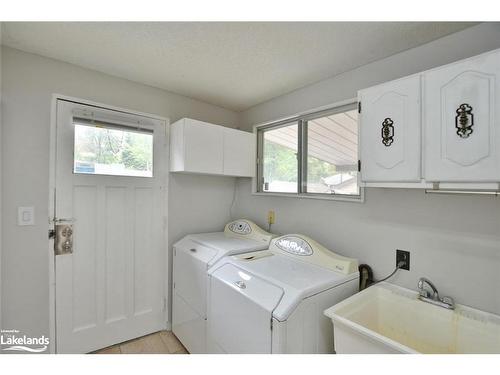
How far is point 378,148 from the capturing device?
1397 mm

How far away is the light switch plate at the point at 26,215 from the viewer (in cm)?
166

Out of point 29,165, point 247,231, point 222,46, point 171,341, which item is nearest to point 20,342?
point 171,341

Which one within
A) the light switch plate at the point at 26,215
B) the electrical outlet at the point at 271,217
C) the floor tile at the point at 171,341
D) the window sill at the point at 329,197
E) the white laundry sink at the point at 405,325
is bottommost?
the floor tile at the point at 171,341

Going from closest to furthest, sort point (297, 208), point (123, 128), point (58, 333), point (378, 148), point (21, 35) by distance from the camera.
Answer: point (378, 148), point (21, 35), point (58, 333), point (123, 128), point (297, 208)

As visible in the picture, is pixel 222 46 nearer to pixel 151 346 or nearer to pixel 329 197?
pixel 329 197

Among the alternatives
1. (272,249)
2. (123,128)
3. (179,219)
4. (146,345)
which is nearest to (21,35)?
(123,128)

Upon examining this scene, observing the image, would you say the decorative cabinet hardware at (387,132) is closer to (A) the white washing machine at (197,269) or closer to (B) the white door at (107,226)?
(A) the white washing machine at (197,269)

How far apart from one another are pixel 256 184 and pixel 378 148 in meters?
1.47

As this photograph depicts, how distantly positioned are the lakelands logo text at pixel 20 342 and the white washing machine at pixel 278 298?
1.26 m

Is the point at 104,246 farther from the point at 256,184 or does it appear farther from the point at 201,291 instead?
the point at 256,184

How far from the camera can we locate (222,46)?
Result: 1.59 meters

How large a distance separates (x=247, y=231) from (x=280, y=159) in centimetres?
84

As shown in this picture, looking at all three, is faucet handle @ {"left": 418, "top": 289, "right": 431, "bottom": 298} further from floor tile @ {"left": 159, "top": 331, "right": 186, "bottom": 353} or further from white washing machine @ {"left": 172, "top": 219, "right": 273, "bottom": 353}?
floor tile @ {"left": 159, "top": 331, "right": 186, "bottom": 353}

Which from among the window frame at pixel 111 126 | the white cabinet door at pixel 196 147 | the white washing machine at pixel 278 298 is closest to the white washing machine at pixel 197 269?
the white washing machine at pixel 278 298
